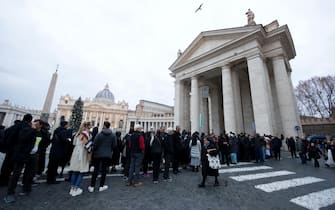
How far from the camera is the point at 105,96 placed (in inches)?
3196

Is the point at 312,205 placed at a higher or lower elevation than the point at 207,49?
lower

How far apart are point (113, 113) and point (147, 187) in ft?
242

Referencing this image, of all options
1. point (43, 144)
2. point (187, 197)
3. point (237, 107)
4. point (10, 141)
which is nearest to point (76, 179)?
point (10, 141)

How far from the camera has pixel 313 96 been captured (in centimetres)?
2809

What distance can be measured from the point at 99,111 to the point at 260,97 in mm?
70932

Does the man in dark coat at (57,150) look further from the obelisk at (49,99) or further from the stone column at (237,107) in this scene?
the obelisk at (49,99)

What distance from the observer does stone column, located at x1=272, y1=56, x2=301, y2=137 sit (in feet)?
44.7

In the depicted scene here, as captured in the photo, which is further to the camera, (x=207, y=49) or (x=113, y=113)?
(x=113, y=113)

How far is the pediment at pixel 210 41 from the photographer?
53.9ft

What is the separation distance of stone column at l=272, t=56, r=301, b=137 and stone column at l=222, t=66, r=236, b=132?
4.46 meters

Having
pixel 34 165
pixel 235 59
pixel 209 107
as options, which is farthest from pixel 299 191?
pixel 209 107

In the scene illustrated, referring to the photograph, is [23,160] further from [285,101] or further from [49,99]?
[49,99]

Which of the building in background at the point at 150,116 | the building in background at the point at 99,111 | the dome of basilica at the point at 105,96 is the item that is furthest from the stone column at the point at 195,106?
the dome of basilica at the point at 105,96

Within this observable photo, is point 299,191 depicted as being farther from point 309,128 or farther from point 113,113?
point 113,113
